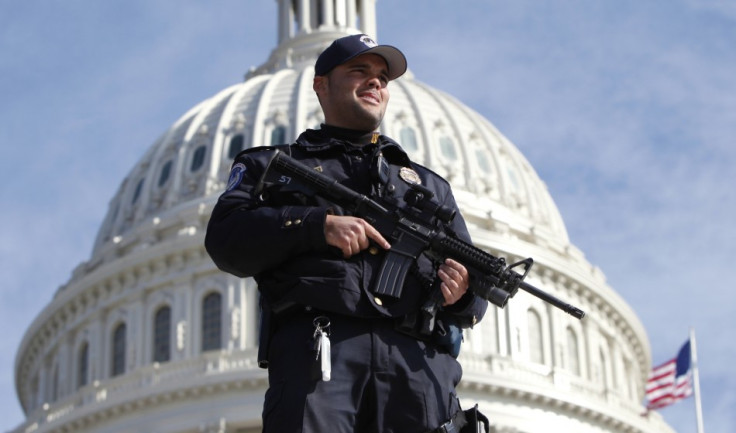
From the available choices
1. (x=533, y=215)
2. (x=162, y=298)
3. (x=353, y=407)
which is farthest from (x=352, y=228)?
(x=533, y=215)

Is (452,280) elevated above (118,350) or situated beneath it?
situated beneath

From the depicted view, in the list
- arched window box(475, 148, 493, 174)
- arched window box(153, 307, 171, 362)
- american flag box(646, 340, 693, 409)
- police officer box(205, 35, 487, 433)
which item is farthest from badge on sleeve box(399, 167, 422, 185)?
arched window box(475, 148, 493, 174)

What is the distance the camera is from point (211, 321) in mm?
62406

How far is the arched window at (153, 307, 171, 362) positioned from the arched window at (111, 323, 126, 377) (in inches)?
53.7

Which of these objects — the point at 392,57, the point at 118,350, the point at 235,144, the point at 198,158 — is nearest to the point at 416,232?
the point at 392,57

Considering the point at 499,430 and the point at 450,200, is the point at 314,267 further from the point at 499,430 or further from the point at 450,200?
the point at 499,430

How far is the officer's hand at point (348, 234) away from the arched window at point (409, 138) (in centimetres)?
6042

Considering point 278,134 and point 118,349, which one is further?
point 278,134

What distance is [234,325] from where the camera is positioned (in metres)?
60.9

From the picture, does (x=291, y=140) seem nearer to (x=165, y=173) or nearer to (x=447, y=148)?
(x=447, y=148)

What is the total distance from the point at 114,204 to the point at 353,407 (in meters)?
66.8

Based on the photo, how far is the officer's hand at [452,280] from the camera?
25.7 ft

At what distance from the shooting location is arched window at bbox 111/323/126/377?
6417 cm

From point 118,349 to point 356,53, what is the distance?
57.4 metres
